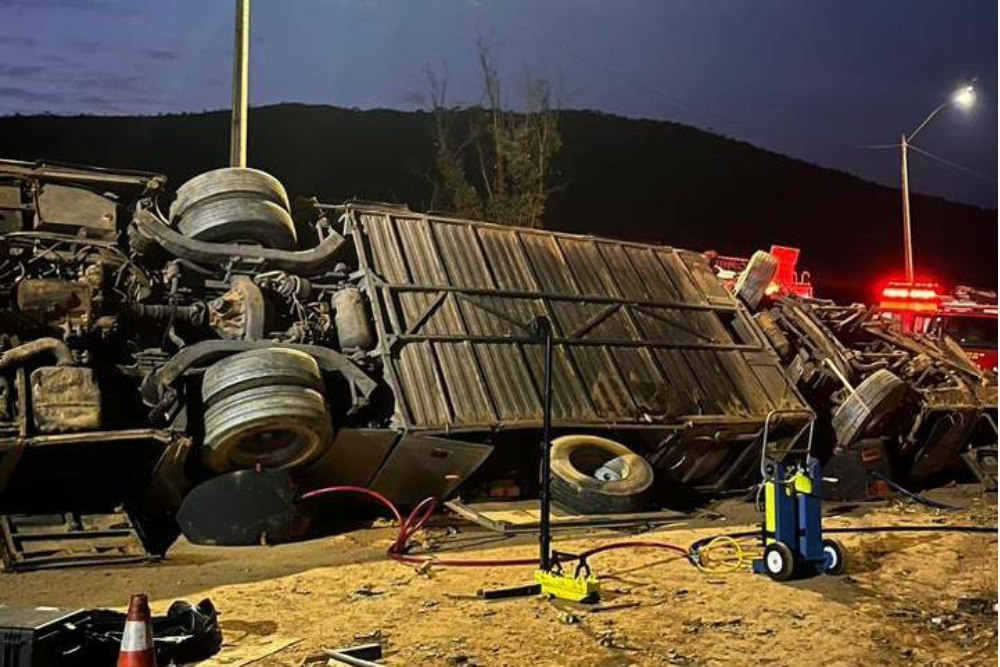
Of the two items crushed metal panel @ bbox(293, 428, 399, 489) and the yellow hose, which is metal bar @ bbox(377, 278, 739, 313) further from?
the yellow hose

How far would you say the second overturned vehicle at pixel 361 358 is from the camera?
9117 millimetres

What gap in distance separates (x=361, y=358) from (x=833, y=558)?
5.35 meters

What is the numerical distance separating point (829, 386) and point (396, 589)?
8.53 meters

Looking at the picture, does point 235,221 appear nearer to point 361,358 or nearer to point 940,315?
point 361,358

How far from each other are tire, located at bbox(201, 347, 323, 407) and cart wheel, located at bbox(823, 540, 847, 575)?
16.0 feet

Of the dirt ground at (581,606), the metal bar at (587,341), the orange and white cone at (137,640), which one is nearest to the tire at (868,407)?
the metal bar at (587,341)

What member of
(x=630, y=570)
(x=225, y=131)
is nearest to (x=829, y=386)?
(x=630, y=570)

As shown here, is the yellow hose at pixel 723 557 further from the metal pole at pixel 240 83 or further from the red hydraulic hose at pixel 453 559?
the metal pole at pixel 240 83

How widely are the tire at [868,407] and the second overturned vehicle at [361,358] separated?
0.13 feet

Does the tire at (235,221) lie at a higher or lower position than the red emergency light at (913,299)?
lower

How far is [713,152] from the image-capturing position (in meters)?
71.6

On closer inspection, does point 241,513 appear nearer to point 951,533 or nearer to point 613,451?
point 613,451

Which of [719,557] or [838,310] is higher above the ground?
[838,310]

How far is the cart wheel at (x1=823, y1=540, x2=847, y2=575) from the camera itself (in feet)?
26.1
